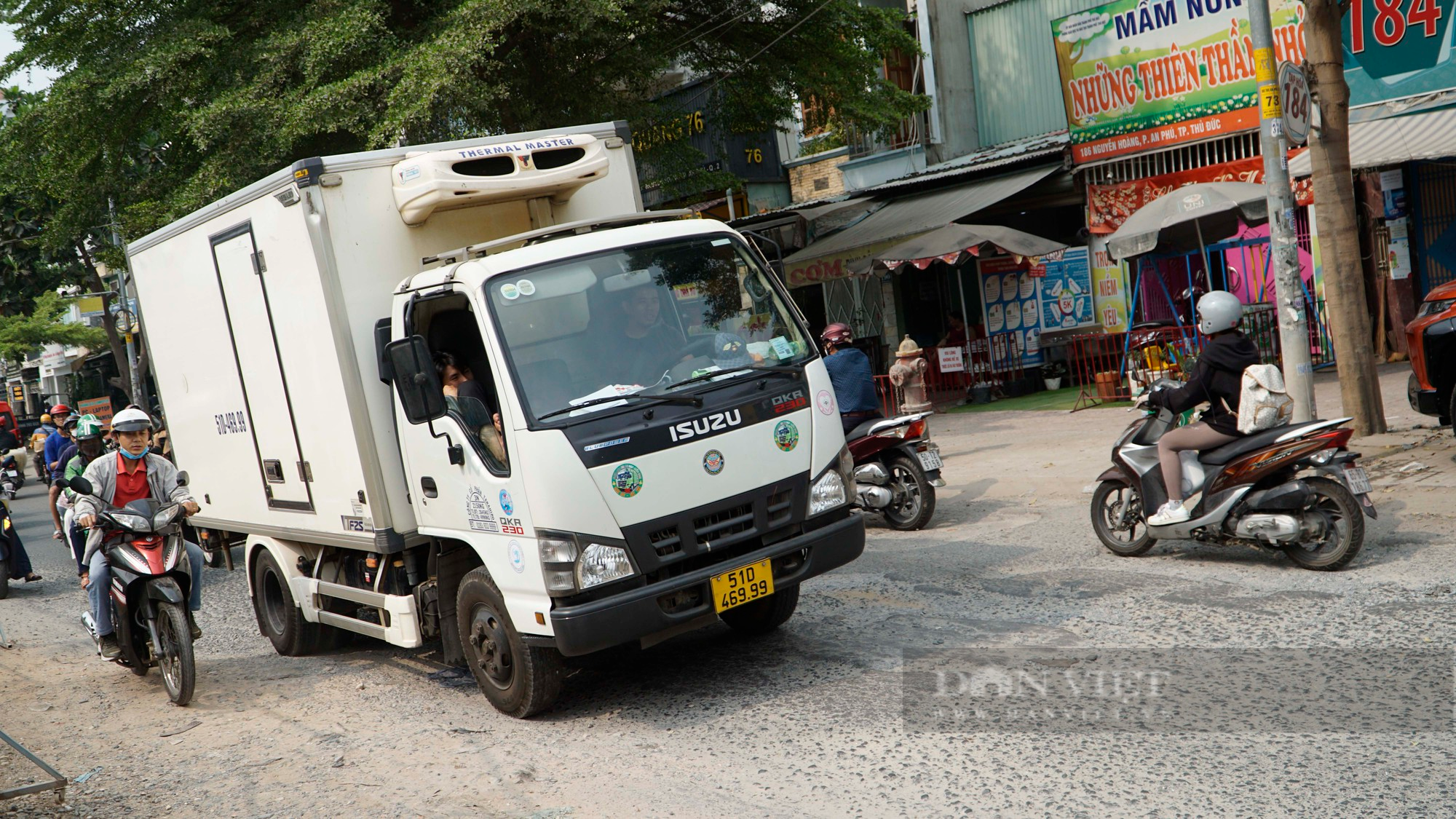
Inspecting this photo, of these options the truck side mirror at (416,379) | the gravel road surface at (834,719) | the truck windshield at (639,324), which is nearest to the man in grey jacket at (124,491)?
the gravel road surface at (834,719)

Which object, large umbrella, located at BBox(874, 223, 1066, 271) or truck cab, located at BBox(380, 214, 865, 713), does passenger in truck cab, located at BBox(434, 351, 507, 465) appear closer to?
truck cab, located at BBox(380, 214, 865, 713)

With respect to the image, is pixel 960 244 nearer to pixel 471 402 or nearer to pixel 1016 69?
pixel 1016 69

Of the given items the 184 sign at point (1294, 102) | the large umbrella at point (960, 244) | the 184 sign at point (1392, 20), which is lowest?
the large umbrella at point (960, 244)

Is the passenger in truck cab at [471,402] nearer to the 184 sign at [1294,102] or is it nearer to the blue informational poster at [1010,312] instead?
the 184 sign at [1294,102]

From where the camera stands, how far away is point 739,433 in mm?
5484

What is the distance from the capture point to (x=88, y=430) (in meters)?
7.43

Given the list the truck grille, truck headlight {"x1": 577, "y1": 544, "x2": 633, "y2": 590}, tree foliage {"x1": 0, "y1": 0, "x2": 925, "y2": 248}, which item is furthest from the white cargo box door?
tree foliage {"x1": 0, "y1": 0, "x2": 925, "y2": 248}

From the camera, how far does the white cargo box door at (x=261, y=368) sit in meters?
6.81

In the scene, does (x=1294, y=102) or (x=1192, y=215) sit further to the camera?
(x=1192, y=215)

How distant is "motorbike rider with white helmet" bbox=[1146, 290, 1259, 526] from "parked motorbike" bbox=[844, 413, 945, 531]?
2.55 meters

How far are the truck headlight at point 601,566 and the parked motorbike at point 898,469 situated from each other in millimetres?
4382

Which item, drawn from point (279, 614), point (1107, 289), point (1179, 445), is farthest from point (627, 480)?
point (1107, 289)

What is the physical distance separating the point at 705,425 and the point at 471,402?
3.78 ft

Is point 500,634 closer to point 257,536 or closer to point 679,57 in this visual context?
point 257,536
